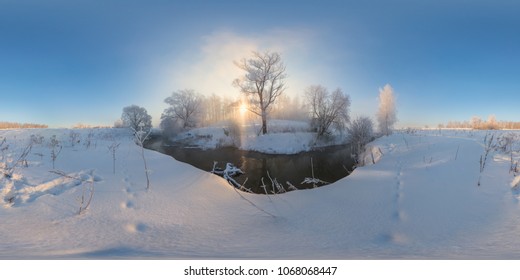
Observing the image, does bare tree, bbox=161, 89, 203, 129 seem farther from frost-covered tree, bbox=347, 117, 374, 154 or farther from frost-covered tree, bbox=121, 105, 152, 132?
frost-covered tree, bbox=347, 117, 374, 154

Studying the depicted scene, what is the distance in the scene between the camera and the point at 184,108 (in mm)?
35969

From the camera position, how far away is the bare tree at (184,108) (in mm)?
35406

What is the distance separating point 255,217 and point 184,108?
111ft

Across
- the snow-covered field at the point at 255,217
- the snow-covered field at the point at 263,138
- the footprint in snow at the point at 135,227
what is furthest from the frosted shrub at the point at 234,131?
the footprint in snow at the point at 135,227

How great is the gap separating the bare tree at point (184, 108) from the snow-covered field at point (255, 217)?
29260 millimetres

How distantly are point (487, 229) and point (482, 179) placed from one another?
252cm

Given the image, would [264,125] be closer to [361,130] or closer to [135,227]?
[361,130]

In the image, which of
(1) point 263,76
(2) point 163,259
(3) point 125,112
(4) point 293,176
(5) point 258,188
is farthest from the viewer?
(3) point 125,112

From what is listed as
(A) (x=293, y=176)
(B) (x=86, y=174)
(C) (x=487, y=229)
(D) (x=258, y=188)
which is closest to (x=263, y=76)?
(A) (x=293, y=176)

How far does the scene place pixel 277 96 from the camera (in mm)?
29344

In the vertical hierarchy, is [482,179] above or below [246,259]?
above

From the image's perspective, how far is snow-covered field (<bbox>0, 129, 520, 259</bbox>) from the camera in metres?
3.02

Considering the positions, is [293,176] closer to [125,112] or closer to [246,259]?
[246,259]

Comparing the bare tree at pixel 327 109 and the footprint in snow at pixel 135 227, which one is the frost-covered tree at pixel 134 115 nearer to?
the bare tree at pixel 327 109
